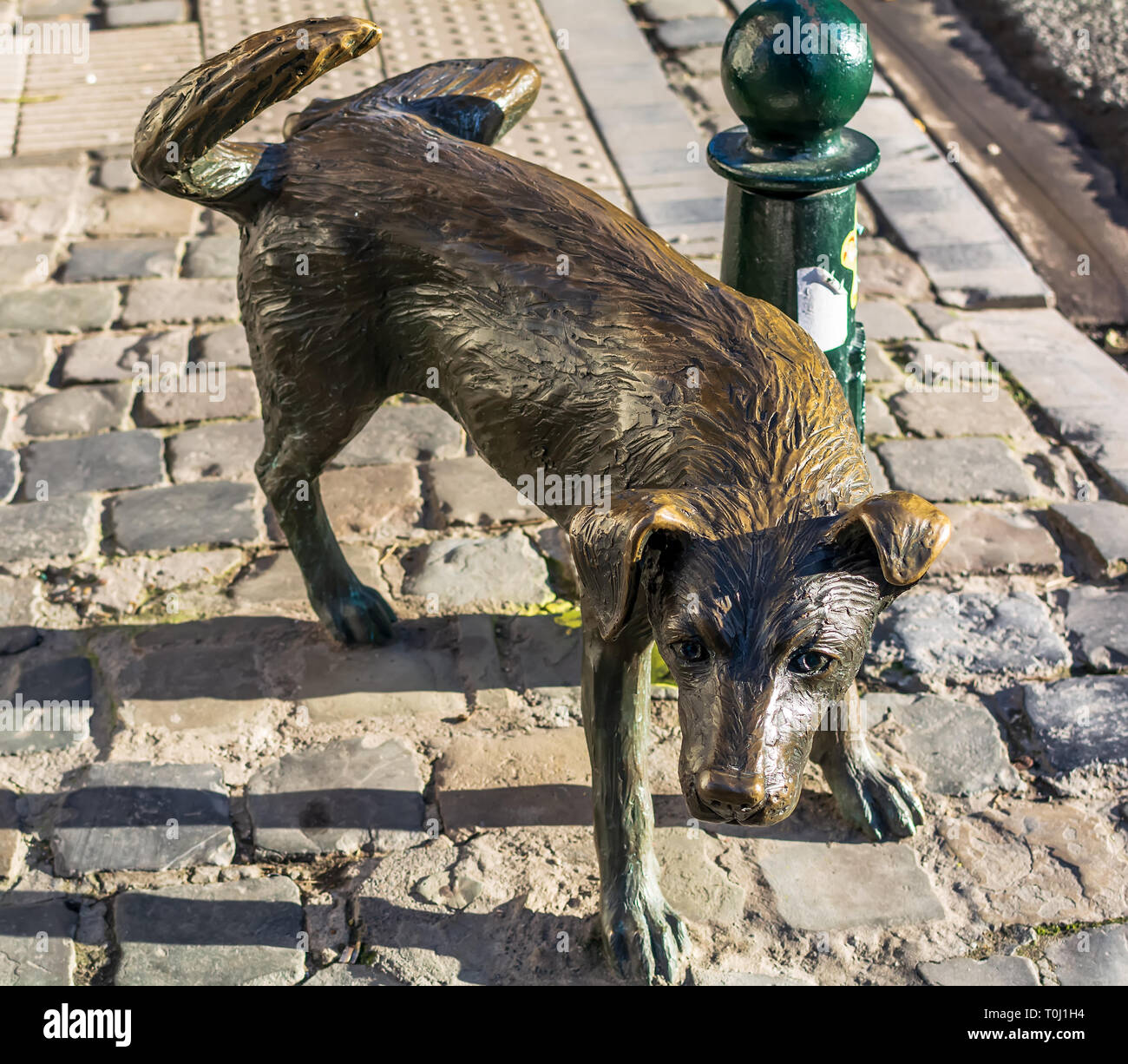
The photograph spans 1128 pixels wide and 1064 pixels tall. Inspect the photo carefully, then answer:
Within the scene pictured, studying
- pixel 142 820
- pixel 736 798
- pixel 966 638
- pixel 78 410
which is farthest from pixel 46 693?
pixel 966 638

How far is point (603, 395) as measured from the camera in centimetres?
290

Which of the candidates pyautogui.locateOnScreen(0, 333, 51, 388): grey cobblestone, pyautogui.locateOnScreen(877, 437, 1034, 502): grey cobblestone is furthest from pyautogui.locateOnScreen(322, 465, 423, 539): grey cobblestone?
pyautogui.locateOnScreen(877, 437, 1034, 502): grey cobblestone

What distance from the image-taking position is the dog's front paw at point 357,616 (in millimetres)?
4109

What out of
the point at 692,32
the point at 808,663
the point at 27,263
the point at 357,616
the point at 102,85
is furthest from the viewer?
the point at 692,32

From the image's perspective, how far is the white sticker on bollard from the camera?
3.61m

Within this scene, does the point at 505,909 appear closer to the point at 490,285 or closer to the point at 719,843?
the point at 719,843

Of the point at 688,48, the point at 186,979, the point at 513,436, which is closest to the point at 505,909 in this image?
the point at 186,979

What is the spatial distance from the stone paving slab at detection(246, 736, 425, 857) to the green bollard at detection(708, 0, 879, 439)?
1735mm

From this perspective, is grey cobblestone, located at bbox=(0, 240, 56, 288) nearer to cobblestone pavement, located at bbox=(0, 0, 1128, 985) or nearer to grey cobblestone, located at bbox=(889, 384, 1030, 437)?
cobblestone pavement, located at bbox=(0, 0, 1128, 985)

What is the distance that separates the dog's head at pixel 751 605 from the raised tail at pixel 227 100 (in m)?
1.38

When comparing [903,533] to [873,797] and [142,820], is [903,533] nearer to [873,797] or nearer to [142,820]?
[873,797]

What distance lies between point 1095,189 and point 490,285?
487cm

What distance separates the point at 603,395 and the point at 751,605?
2.36ft

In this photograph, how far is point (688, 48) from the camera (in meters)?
7.56
